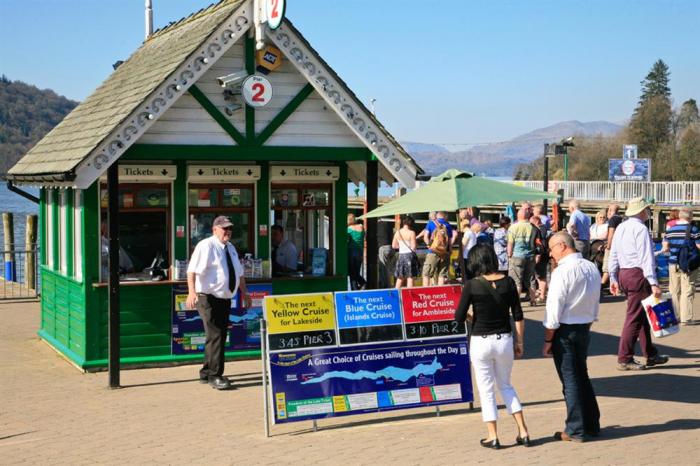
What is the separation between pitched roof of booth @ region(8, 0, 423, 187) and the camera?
36.9ft

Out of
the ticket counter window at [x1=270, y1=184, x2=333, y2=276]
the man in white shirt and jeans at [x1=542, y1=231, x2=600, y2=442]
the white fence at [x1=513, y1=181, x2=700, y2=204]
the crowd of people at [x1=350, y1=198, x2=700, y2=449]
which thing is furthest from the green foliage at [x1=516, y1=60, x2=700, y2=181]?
the man in white shirt and jeans at [x1=542, y1=231, x2=600, y2=442]

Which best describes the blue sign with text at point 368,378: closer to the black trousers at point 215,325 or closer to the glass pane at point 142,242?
the black trousers at point 215,325

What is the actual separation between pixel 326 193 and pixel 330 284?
1.26m

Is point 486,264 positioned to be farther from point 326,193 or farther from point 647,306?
point 326,193

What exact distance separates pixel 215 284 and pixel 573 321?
422cm

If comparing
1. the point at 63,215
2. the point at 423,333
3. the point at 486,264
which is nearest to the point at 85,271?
the point at 63,215

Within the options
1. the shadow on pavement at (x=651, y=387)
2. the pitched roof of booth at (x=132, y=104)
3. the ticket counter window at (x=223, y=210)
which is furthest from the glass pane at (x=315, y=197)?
the shadow on pavement at (x=651, y=387)

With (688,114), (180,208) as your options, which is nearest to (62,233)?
(180,208)

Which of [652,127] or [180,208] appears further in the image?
[652,127]

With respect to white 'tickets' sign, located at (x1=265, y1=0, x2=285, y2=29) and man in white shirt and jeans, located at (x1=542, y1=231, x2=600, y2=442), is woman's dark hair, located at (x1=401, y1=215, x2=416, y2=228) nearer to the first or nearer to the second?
white 'tickets' sign, located at (x1=265, y1=0, x2=285, y2=29)

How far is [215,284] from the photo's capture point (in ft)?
36.1

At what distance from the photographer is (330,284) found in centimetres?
1345

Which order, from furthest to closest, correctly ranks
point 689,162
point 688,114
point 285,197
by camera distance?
point 688,114 < point 689,162 < point 285,197

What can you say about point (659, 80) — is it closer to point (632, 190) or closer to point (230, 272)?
point (632, 190)
